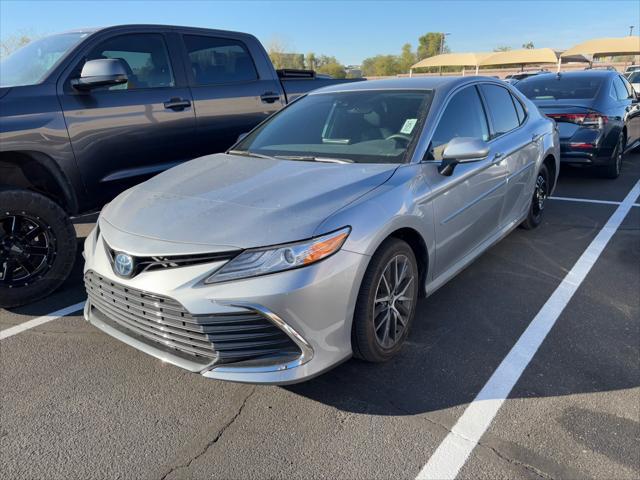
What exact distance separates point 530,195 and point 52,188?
13.8ft

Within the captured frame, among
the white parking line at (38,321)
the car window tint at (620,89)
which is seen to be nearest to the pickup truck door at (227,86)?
the white parking line at (38,321)

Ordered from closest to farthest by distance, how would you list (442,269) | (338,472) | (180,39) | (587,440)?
(338,472) → (587,440) → (442,269) → (180,39)

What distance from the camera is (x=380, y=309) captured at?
2.68 metres

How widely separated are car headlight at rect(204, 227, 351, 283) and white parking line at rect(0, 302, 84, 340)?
6.50 ft

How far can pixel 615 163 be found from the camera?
733 cm

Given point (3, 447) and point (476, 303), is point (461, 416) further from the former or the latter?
point (3, 447)

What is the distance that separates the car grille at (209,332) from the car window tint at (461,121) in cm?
161

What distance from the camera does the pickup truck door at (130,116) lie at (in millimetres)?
3836

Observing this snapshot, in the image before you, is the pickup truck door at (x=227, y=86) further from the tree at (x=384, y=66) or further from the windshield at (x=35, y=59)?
the tree at (x=384, y=66)

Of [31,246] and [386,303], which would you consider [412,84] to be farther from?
[31,246]

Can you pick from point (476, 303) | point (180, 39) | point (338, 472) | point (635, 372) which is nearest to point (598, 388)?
point (635, 372)

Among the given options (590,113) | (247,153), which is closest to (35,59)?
(247,153)

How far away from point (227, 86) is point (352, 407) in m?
3.59

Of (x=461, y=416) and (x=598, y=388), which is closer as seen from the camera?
(x=461, y=416)
